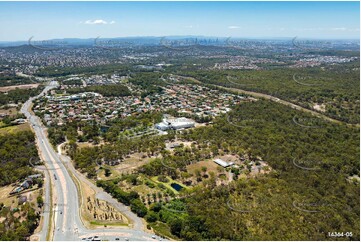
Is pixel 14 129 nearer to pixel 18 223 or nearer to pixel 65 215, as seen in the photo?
pixel 18 223

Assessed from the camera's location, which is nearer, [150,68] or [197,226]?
[197,226]

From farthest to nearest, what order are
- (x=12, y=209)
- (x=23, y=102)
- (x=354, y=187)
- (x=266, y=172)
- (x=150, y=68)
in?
(x=150, y=68)
(x=23, y=102)
(x=266, y=172)
(x=354, y=187)
(x=12, y=209)

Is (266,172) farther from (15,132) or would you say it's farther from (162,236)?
(15,132)

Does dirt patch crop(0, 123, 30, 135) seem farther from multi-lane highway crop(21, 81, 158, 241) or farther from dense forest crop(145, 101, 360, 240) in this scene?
dense forest crop(145, 101, 360, 240)

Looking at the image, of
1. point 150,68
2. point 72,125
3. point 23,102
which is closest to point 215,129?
point 72,125

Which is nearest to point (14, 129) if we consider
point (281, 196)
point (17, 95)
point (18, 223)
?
point (17, 95)

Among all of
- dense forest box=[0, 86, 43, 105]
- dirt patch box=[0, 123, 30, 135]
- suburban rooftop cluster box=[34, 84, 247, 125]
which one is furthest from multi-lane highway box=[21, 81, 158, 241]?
dense forest box=[0, 86, 43, 105]

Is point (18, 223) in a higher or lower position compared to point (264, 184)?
lower

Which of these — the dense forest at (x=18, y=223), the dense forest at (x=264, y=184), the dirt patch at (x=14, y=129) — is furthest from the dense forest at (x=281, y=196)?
the dirt patch at (x=14, y=129)

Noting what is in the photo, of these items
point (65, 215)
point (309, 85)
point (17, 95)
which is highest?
point (309, 85)

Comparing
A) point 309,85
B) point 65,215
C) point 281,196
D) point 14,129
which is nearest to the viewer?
point 65,215

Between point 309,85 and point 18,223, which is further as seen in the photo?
point 309,85
